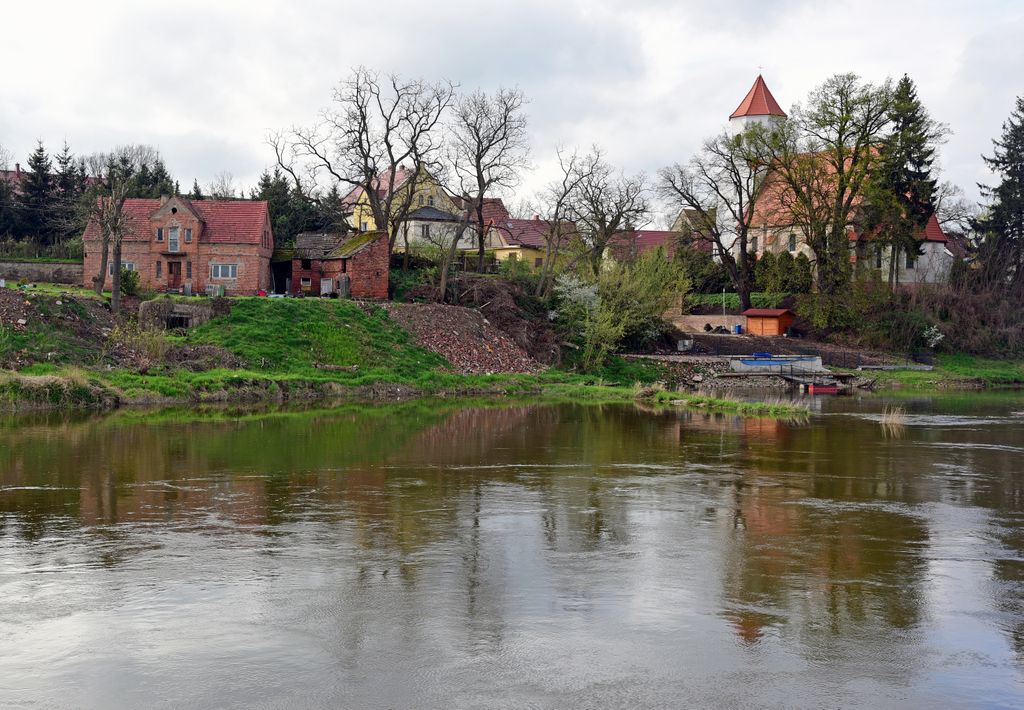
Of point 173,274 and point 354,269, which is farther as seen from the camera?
point 173,274

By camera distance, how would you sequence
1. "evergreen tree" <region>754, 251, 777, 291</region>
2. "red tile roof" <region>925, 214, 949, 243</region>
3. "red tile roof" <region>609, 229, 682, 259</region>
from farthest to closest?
"red tile roof" <region>925, 214, 949, 243</region> < "evergreen tree" <region>754, 251, 777, 291</region> < "red tile roof" <region>609, 229, 682, 259</region>

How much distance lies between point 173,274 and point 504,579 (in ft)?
178

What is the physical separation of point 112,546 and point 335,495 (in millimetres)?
5303

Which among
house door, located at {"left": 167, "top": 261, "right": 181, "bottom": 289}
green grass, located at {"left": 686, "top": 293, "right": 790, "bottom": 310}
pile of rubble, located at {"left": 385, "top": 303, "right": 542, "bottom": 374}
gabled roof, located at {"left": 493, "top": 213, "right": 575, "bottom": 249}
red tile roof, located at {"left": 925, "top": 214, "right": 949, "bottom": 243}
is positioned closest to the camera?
pile of rubble, located at {"left": 385, "top": 303, "right": 542, "bottom": 374}

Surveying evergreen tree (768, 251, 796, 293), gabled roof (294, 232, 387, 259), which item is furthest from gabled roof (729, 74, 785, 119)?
gabled roof (294, 232, 387, 259)

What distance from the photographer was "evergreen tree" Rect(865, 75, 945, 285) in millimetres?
70188

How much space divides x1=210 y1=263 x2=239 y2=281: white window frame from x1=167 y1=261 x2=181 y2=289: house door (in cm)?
244

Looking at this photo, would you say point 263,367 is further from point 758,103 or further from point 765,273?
point 758,103

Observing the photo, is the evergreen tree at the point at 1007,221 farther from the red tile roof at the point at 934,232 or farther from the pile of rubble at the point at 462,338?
the pile of rubble at the point at 462,338

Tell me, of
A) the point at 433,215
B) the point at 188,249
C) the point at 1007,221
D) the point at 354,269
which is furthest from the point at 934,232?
the point at 188,249

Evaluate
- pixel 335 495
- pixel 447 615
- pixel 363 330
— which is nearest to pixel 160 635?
pixel 447 615

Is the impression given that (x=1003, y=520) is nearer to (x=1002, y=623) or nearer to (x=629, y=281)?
(x=1002, y=623)

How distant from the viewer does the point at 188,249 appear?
6200cm

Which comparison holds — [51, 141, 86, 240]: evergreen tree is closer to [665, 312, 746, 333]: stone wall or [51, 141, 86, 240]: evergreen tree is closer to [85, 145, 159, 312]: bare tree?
[85, 145, 159, 312]: bare tree
